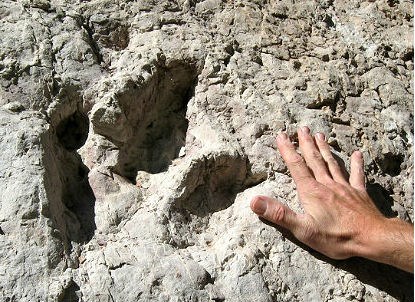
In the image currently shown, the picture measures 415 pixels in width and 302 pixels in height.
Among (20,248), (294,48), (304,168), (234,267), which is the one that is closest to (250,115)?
(304,168)

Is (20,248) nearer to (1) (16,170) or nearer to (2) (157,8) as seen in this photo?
(1) (16,170)

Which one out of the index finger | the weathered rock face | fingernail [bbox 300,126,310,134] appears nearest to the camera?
the weathered rock face

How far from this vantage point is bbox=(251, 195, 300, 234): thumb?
150 cm

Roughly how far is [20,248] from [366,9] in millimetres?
1744

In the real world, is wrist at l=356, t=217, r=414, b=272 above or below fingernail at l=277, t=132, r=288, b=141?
below

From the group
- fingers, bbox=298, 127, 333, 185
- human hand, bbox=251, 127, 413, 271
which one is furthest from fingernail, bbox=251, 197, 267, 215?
fingers, bbox=298, 127, 333, 185

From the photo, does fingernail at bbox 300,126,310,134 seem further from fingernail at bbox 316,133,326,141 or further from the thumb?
the thumb

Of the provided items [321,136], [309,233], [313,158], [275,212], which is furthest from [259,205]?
[321,136]

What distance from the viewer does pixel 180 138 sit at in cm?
177

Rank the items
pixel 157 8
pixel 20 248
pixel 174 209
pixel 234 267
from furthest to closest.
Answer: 1. pixel 157 8
2. pixel 174 209
3. pixel 234 267
4. pixel 20 248

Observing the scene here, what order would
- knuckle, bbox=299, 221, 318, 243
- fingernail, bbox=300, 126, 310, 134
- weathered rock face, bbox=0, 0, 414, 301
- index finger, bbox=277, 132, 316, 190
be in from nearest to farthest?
weathered rock face, bbox=0, 0, 414, 301 < knuckle, bbox=299, 221, 318, 243 < index finger, bbox=277, 132, 316, 190 < fingernail, bbox=300, 126, 310, 134

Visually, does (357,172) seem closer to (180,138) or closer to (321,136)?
(321,136)

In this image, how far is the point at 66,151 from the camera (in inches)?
64.9

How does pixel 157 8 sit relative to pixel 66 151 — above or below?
above
